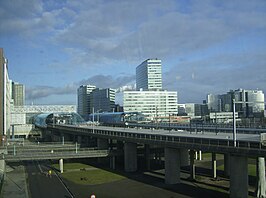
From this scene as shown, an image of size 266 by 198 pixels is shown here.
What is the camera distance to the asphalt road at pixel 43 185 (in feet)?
131

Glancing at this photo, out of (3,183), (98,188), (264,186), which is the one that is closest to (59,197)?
(98,188)

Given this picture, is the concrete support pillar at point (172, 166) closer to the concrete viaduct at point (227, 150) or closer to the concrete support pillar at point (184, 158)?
the concrete viaduct at point (227, 150)

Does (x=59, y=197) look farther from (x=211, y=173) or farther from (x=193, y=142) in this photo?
(x=211, y=173)

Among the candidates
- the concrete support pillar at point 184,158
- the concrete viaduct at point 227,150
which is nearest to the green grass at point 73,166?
the concrete viaduct at point 227,150

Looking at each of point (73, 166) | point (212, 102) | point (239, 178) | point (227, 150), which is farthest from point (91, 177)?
point (212, 102)

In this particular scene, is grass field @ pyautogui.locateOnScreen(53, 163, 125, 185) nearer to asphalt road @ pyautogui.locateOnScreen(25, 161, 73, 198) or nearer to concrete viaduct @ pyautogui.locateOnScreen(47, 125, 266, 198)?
asphalt road @ pyautogui.locateOnScreen(25, 161, 73, 198)

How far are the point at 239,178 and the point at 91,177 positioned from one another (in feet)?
82.2

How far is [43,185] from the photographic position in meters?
45.9

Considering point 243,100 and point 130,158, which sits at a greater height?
point 243,100

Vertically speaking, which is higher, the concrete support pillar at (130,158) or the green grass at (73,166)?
the concrete support pillar at (130,158)

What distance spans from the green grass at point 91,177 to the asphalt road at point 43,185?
232 centimetres

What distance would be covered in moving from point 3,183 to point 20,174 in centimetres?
793

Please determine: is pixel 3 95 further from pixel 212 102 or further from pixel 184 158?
pixel 212 102

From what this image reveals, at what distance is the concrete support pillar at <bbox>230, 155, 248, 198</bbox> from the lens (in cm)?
3394
